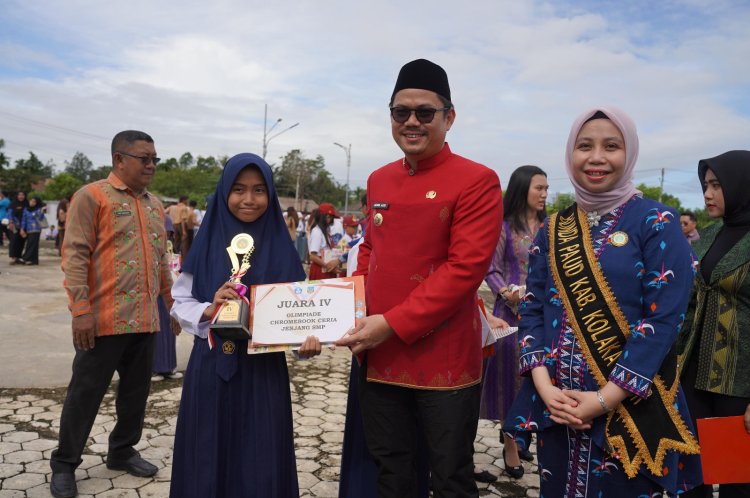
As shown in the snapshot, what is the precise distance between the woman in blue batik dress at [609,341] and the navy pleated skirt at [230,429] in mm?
1122

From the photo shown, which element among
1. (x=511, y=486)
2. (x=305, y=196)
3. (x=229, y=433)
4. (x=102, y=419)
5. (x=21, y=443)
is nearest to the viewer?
(x=229, y=433)

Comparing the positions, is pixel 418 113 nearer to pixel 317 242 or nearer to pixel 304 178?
pixel 317 242

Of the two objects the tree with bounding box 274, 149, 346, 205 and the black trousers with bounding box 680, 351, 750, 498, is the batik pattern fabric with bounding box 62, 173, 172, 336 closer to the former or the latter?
the black trousers with bounding box 680, 351, 750, 498

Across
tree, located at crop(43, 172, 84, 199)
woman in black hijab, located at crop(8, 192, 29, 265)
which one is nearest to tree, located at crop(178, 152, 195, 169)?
tree, located at crop(43, 172, 84, 199)

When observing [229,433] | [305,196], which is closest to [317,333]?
[229,433]

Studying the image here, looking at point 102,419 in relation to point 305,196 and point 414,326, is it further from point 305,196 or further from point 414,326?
point 305,196

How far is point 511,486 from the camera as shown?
11.7ft

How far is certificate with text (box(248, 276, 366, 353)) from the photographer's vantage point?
2336 mm

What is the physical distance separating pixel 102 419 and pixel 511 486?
3.14 m

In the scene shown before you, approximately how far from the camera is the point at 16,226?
14.0m

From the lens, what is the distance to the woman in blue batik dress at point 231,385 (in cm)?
255

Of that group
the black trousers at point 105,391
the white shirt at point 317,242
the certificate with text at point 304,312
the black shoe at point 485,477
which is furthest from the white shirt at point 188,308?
the white shirt at point 317,242

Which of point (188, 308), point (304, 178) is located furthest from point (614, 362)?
point (304, 178)

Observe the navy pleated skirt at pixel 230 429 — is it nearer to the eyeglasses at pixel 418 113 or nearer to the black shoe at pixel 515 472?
the eyeglasses at pixel 418 113
